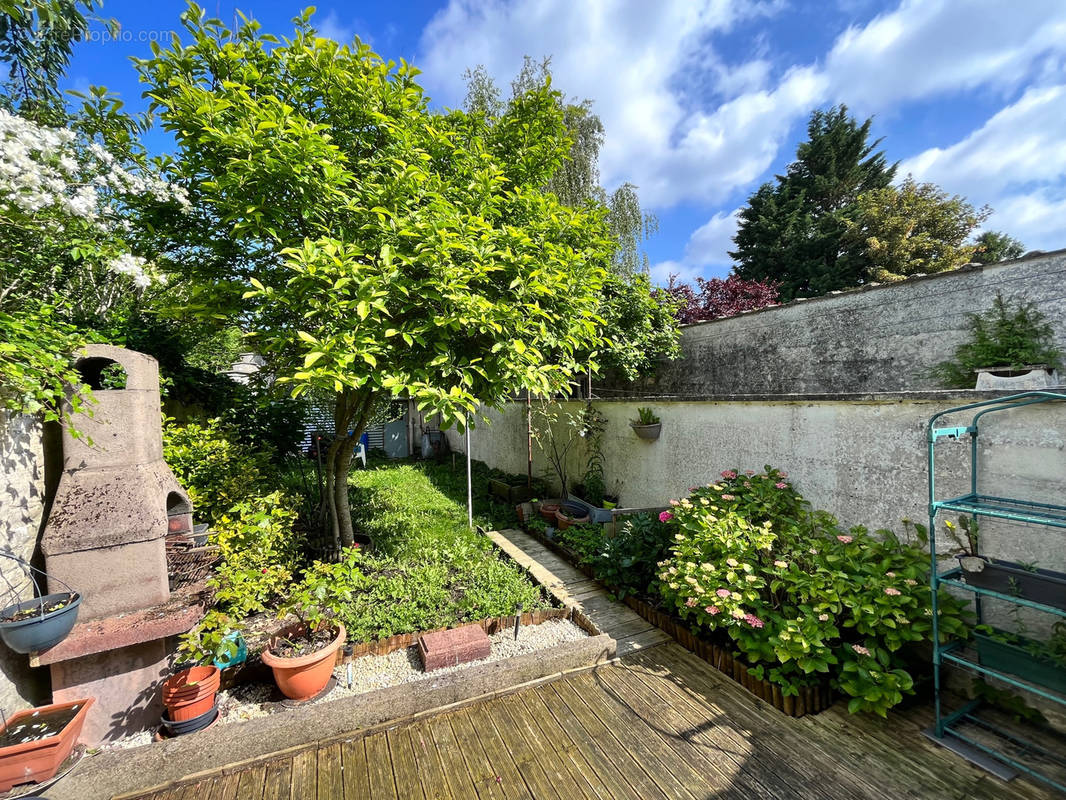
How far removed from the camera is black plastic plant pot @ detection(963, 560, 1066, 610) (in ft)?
7.20

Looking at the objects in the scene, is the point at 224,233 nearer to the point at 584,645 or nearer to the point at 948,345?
the point at 584,645

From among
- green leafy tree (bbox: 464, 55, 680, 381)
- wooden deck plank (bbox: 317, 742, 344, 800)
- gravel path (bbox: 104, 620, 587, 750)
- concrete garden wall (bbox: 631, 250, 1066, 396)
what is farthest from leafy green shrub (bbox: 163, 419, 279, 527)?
concrete garden wall (bbox: 631, 250, 1066, 396)

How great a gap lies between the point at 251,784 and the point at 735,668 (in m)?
3.36

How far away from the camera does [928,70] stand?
195 inches

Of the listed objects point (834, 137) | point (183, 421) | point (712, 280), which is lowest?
point (183, 421)

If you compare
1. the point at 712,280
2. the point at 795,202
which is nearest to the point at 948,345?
the point at 712,280

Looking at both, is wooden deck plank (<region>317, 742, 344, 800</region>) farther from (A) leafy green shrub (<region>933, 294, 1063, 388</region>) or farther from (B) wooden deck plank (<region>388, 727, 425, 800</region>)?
(A) leafy green shrub (<region>933, 294, 1063, 388</region>)

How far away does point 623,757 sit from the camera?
2502mm

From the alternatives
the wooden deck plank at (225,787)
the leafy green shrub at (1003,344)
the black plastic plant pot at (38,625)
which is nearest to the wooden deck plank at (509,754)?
the wooden deck plank at (225,787)

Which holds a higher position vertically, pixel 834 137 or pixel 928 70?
pixel 834 137

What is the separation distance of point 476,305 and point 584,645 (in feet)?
9.83

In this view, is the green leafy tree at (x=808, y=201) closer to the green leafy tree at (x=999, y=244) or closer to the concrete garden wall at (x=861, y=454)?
the green leafy tree at (x=999, y=244)

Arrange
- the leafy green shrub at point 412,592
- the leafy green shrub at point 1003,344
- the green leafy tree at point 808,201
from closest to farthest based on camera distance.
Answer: the leafy green shrub at point 412,592 < the leafy green shrub at point 1003,344 < the green leafy tree at point 808,201

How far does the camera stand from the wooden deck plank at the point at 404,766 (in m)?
2.29
